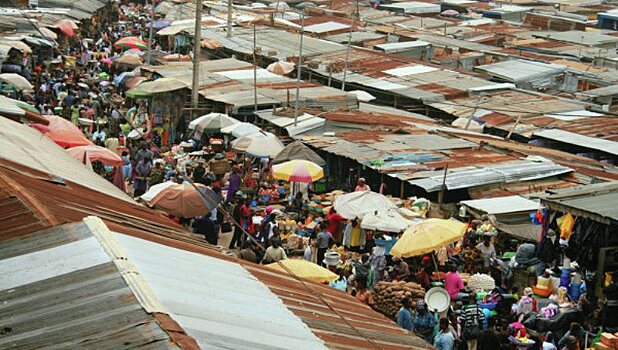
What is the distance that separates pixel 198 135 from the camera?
71.5 feet

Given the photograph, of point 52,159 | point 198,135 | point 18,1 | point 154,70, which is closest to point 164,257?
point 52,159

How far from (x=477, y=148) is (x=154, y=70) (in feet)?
35.9

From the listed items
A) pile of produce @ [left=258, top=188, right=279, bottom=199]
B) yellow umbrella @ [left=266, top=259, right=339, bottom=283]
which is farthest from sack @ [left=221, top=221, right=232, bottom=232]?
yellow umbrella @ [left=266, top=259, right=339, bottom=283]

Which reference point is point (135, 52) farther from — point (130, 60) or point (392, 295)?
point (392, 295)

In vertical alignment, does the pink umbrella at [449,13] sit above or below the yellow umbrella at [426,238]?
below

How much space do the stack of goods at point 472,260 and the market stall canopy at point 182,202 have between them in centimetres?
339

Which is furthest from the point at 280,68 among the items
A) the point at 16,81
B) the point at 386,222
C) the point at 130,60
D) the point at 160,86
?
the point at 386,222

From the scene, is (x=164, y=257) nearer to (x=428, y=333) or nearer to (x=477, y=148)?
(x=428, y=333)

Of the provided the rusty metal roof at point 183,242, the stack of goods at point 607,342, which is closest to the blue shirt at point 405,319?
the stack of goods at point 607,342

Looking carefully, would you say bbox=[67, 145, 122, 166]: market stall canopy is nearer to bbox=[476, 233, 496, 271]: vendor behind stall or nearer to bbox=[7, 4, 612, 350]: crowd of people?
bbox=[7, 4, 612, 350]: crowd of people

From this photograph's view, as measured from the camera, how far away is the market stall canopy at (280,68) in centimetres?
2841

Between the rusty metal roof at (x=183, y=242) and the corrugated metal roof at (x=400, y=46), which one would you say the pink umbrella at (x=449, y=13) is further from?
the rusty metal roof at (x=183, y=242)

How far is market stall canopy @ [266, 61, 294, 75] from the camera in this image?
28406mm

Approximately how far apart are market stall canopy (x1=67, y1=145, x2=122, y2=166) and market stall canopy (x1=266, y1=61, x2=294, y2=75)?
1257 centimetres
